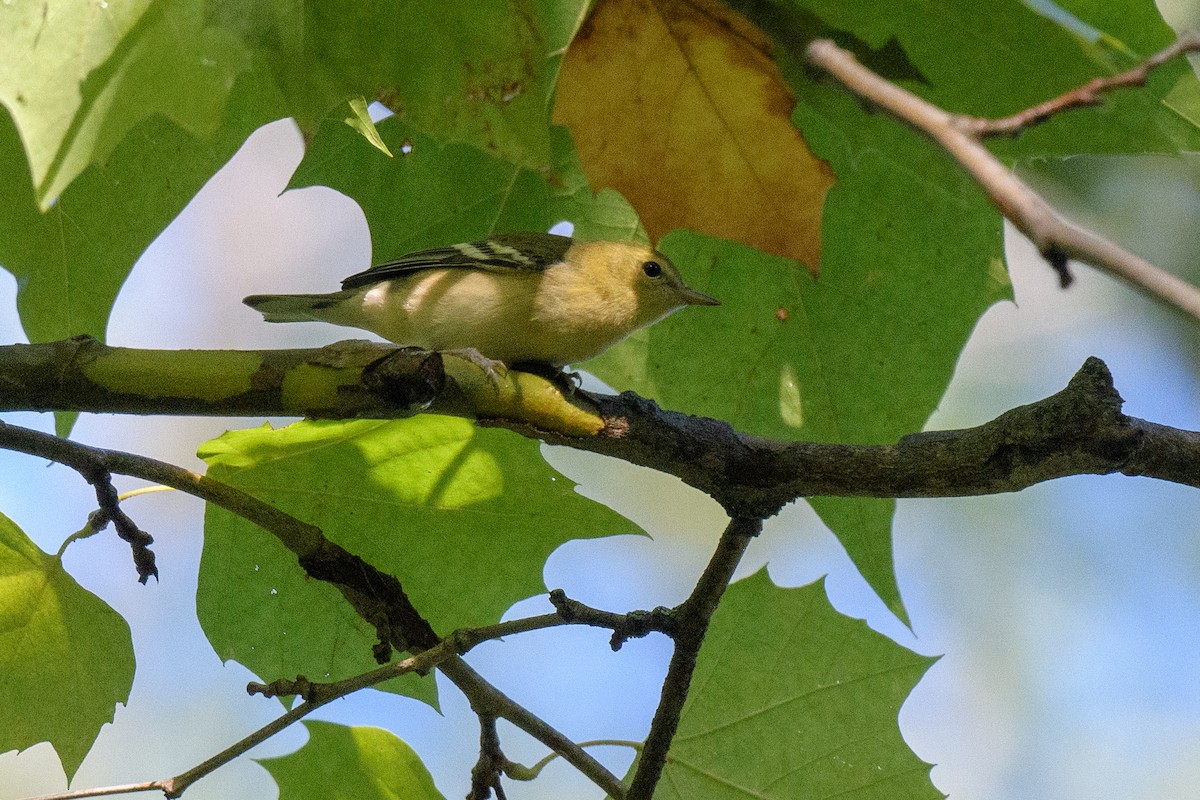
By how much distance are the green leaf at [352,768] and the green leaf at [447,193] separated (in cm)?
110

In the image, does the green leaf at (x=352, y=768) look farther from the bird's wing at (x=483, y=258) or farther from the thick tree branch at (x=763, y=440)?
the bird's wing at (x=483, y=258)

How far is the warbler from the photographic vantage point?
306 cm

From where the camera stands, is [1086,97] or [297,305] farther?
[297,305]

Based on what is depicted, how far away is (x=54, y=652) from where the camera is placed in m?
2.46

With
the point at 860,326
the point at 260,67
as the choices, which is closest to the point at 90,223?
the point at 260,67

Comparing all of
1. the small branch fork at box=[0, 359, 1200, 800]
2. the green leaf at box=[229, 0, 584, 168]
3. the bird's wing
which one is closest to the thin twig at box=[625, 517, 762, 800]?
the small branch fork at box=[0, 359, 1200, 800]

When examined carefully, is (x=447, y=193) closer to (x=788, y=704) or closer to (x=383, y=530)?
(x=383, y=530)

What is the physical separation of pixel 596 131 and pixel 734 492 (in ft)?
2.30

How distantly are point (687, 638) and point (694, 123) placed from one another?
93 centimetres

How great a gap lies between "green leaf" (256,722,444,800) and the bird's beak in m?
1.22

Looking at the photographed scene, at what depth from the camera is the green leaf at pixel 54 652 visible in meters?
2.44

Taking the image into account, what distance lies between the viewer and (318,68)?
1637 mm

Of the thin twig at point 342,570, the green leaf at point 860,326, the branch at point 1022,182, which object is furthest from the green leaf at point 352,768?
the branch at point 1022,182

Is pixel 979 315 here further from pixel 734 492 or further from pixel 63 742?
pixel 63 742
